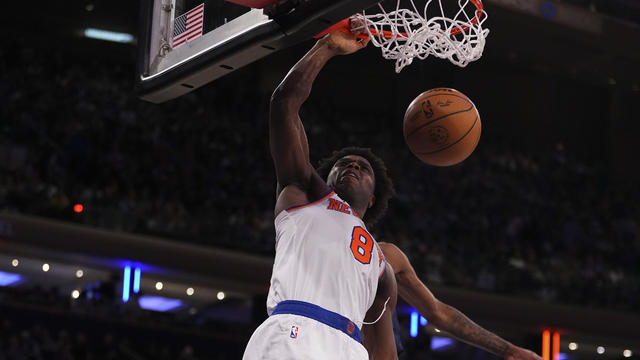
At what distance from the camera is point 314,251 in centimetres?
297

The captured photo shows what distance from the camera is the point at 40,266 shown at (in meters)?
12.8

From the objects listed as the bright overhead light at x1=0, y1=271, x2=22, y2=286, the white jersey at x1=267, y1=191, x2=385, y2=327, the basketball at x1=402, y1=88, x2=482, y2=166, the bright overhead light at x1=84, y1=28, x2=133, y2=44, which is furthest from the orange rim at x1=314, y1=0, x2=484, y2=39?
the bright overhead light at x1=84, y1=28, x2=133, y2=44

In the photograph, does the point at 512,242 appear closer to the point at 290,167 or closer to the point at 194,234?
the point at 194,234

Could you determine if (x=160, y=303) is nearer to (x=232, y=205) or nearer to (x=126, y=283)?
(x=126, y=283)

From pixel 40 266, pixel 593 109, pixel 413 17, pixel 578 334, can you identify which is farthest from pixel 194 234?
pixel 593 109

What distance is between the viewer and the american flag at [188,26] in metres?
3.57

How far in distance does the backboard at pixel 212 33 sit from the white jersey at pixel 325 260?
64cm

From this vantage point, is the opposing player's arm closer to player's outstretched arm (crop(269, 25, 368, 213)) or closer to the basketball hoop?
player's outstretched arm (crop(269, 25, 368, 213))

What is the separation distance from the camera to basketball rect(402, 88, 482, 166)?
3.82 meters

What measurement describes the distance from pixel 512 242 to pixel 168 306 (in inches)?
231

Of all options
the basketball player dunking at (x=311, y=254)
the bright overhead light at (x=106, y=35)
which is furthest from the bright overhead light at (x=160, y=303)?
the basketball player dunking at (x=311, y=254)

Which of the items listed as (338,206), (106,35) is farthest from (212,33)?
(106,35)

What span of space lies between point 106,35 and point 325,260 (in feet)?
46.7

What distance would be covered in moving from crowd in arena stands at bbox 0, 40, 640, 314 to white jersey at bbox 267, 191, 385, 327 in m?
8.17
